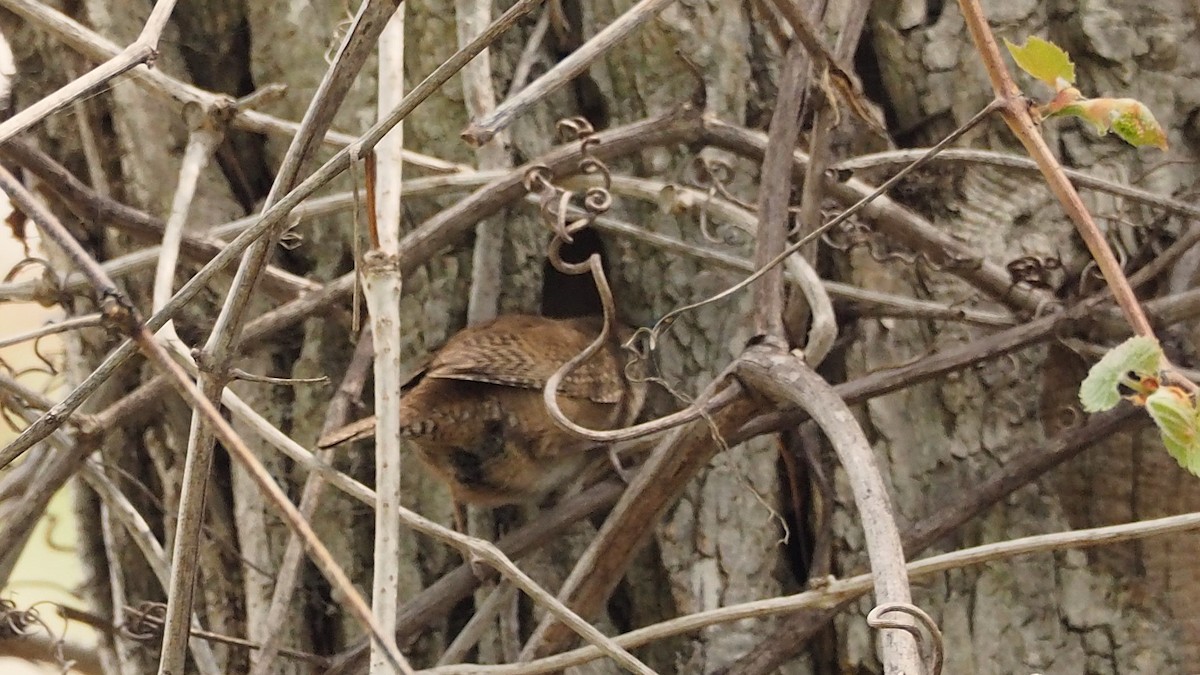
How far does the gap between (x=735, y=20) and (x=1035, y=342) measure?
0.57 metres

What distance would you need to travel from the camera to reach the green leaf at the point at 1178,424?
63 cm

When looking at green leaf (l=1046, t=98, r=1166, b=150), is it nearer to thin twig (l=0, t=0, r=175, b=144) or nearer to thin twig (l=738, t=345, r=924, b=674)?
thin twig (l=738, t=345, r=924, b=674)

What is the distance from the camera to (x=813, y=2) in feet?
4.12

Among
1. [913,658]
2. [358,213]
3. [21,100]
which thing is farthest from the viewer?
[21,100]

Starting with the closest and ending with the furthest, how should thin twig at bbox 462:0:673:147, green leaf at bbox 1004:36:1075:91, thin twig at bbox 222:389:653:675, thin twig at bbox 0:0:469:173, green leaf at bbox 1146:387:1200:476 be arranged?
green leaf at bbox 1146:387:1200:476 < green leaf at bbox 1004:36:1075:91 < thin twig at bbox 222:389:653:675 < thin twig at bbox 462:0:673:147 < thin twig at bbox 0:0:469:173

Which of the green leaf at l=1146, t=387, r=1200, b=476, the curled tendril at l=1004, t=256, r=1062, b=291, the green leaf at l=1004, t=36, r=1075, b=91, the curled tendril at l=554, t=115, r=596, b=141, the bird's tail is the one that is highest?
the curled tendril at l=554, t=115, r=596, b=141

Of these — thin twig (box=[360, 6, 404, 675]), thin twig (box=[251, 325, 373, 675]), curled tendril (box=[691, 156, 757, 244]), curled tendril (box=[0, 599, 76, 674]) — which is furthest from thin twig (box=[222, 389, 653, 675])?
curled tendril (box=[0, 599, 76, 674])

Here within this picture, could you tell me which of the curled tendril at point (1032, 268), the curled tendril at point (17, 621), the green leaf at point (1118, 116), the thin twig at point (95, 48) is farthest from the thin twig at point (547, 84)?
the curled tendril at point (17, 621)

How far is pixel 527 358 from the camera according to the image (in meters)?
1.51

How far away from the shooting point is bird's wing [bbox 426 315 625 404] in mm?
1406

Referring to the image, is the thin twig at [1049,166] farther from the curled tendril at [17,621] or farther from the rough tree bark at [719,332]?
the curled tendril at [17,621]

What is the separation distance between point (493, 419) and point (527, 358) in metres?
0.10

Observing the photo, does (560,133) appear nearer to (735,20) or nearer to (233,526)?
(735,20)

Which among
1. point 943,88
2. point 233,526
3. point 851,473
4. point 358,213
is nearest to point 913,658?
point 851,473
